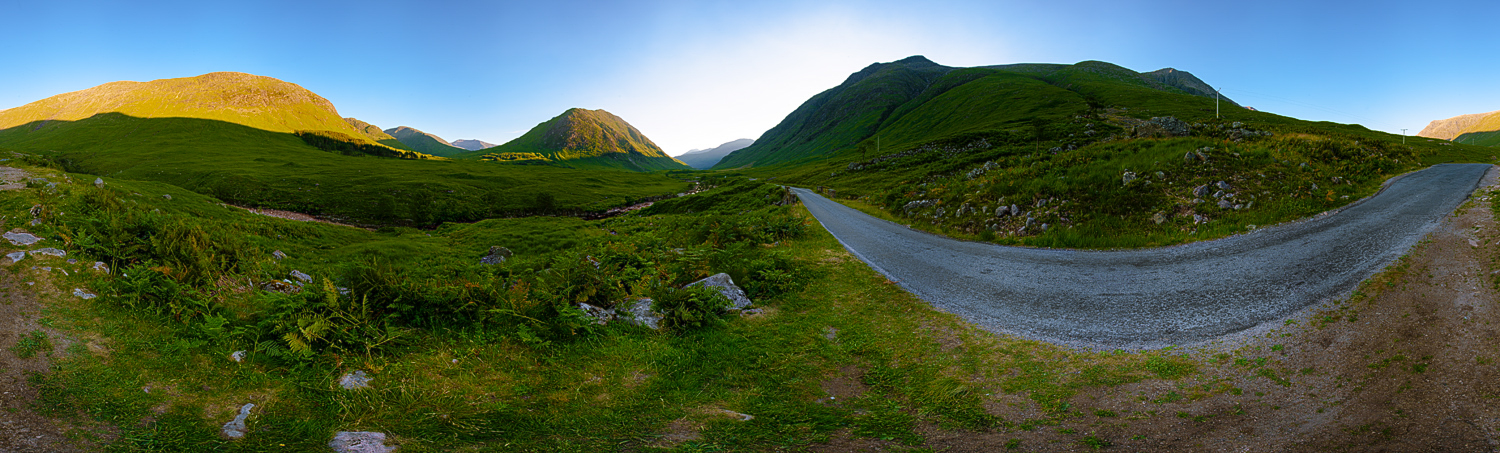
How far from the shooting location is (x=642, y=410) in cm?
609

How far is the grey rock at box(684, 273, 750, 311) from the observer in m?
10.1

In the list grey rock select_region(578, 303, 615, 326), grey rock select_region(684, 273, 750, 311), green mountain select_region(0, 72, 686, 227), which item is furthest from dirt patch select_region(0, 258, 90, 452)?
green mountain select_region(0, 72, 686, 227)

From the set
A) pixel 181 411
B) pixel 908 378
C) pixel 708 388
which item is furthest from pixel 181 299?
pixel 908 378

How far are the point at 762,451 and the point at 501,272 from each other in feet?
38.6

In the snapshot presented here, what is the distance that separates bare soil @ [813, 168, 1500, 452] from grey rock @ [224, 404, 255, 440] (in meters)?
6.14

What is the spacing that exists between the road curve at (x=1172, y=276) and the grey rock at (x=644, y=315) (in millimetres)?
5945

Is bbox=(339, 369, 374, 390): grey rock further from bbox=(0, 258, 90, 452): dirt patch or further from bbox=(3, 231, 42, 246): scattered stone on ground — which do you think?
bbox=(3, 231, 42, 246): scattered stone on ground

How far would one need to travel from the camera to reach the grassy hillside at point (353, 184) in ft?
184

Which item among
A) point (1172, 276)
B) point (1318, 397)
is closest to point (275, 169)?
point (1172, 276)

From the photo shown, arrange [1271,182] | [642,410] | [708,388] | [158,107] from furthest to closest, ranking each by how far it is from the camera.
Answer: [158,107]
[1271,182]
[708,388]
[642,410]

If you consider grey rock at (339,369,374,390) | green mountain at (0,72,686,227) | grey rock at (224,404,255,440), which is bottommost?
grey rock at (224,404,255,440)

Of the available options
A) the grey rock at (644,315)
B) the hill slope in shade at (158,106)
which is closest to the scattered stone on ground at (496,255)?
the grey rock at (644,315)

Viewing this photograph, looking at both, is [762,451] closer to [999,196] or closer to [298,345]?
[298,345]

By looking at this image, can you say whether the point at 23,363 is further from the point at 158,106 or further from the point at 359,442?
the point at 158,106
